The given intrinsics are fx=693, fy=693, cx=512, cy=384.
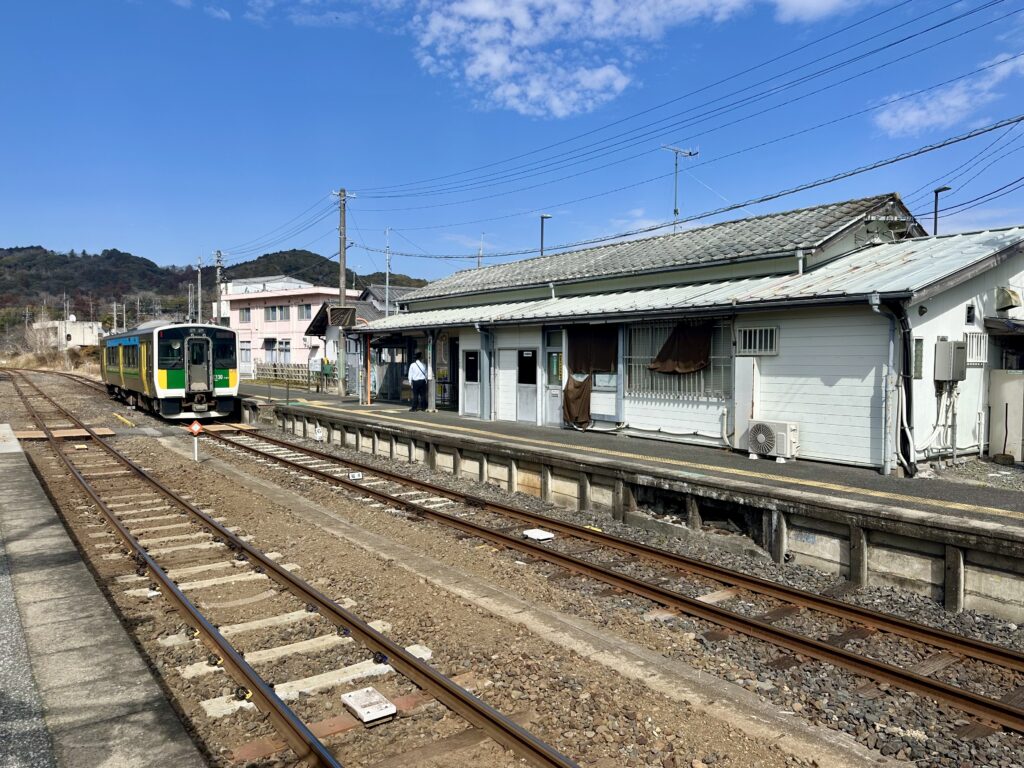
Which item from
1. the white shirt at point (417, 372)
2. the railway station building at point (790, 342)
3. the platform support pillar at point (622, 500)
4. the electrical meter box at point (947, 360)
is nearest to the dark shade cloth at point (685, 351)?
the railway station building at point (790, 342)

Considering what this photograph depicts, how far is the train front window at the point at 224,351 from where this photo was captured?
22.4m

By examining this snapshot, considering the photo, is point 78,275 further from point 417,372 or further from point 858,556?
point 858,556

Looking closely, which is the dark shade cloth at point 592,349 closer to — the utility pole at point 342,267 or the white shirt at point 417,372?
the white shirt at point 417,372

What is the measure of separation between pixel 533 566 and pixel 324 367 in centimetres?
3169

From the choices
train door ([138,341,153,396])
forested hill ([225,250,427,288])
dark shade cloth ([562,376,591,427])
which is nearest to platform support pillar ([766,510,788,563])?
dark shade cloth ([562,376,591,427])

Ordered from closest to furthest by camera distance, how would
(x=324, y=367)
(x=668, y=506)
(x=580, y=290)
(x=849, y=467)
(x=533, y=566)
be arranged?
(x=533, y=566) < (x=668, y=506) < (x=849, y=467) < (x=580, y=290) < (x=324, y=367)

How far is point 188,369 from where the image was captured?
2194 cm

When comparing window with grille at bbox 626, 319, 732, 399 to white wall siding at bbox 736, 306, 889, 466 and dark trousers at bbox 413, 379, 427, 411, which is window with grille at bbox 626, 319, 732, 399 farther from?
dark trousers at bbox 413, 379, 427, 411

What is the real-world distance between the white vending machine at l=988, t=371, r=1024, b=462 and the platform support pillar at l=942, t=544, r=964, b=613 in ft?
22.6

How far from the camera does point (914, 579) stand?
7.17 m

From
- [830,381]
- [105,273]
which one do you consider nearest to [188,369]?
[830,381]

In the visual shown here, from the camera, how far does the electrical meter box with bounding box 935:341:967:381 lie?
1107cm

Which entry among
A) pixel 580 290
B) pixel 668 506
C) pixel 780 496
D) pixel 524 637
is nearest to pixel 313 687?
pixel 524 637

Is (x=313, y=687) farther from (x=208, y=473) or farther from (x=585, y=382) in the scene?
(x=585, y=382)
